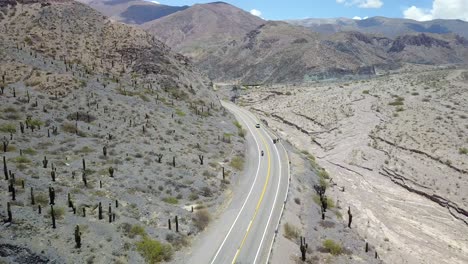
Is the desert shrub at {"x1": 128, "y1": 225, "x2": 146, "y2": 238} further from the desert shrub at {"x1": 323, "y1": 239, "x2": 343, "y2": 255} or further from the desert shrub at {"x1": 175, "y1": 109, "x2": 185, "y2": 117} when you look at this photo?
the desert shrub at {"x1": 175, "y1": 109, "x2": 185, "y2": 117}

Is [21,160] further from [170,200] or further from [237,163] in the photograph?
[237,163]

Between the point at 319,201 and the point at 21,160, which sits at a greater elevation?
the point at 21,160

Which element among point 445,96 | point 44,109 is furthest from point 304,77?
point 44,109

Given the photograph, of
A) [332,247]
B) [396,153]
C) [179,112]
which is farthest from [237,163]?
[396,153]

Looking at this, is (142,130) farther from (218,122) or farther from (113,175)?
(218,122)

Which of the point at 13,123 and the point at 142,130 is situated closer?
the point at 13,123
